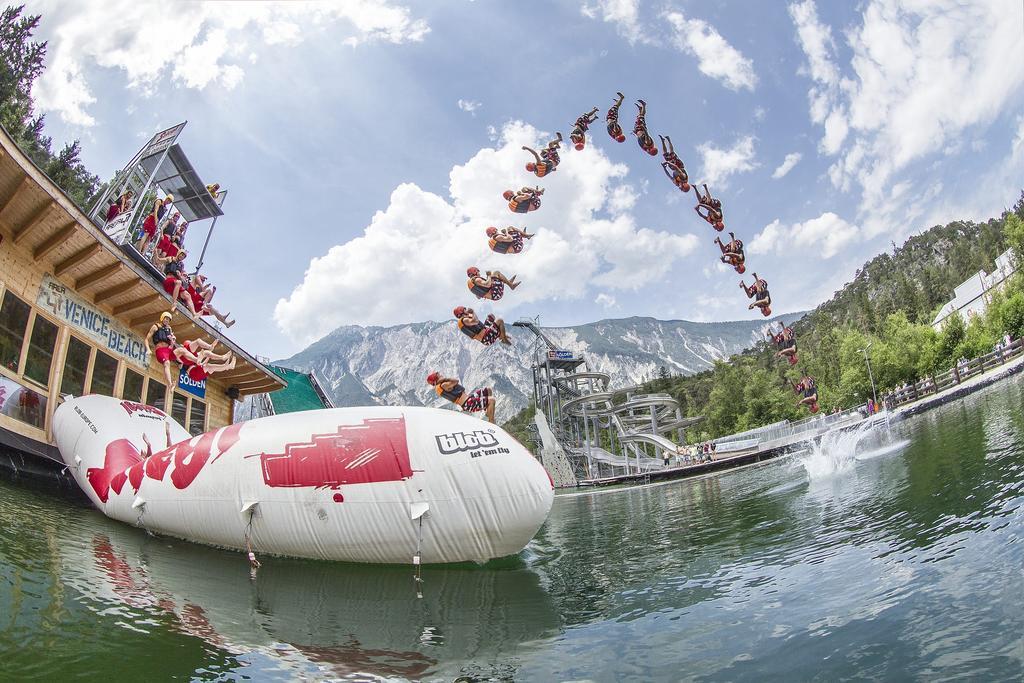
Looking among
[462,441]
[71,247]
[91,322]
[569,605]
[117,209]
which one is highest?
[117,209]

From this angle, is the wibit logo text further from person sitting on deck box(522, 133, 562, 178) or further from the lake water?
person sitting on deck box(522, 133, 562, 178)

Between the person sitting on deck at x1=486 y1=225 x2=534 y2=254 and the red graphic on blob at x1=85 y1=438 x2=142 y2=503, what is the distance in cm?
2121

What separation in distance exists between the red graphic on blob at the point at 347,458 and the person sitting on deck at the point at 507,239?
72.1 feet

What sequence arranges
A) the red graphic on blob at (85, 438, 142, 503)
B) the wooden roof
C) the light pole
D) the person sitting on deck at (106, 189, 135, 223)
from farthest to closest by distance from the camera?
the light pole
the person sitting on deck at (106, 189, 135, 223)
the red graphic on blob at (85, 438, 142, 503)
the wooden roof

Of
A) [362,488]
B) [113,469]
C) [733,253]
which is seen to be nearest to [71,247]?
[113,469]

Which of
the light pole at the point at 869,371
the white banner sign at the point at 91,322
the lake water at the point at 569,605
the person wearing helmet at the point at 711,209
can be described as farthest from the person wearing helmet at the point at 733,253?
the light pole at the point at 869,371

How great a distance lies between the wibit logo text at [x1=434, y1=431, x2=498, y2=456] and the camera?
1058 centimetres

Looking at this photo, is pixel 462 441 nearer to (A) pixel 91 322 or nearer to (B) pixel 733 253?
(A) pixel 91 322

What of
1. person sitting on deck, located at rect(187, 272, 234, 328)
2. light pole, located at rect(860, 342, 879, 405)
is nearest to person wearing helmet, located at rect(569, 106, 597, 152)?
person sitting on deck, located at rect(187, 272, 234, 328)

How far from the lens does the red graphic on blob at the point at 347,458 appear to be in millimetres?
10406

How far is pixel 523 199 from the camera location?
29188mm

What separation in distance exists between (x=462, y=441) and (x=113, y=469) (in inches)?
355

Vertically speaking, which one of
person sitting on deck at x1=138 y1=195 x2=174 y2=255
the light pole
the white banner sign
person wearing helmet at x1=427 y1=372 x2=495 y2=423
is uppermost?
person sitting on deck at x1=138 y1=195 x2=174 y2=255

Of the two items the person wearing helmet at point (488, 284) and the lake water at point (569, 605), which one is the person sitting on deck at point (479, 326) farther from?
the lake water at point (569, 605)
